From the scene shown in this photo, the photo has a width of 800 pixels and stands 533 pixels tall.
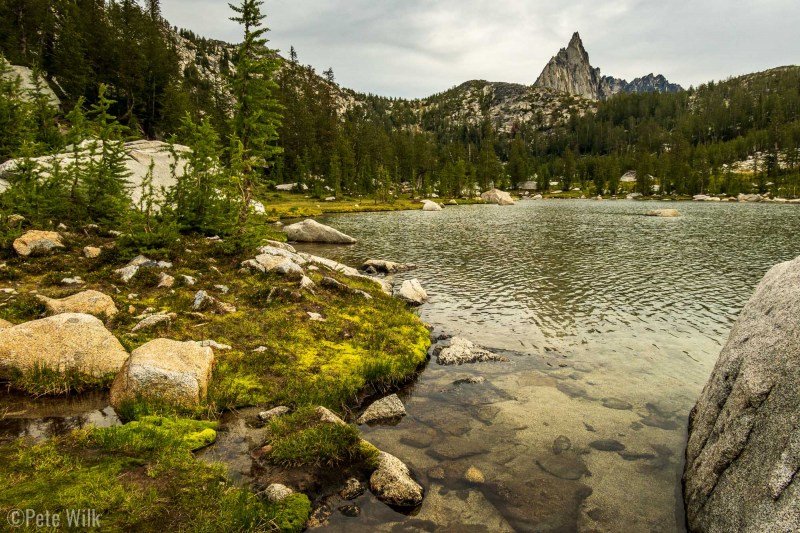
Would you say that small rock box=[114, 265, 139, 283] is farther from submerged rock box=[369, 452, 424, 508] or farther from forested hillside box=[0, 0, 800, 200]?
submerged rock box=[369, 452, 424, 508]

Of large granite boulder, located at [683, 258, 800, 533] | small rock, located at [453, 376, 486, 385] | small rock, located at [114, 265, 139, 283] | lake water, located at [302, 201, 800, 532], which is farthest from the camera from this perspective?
small rock, located at [114, 265, 139, 283]

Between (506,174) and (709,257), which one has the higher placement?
(506,174)

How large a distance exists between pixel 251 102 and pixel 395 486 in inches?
921

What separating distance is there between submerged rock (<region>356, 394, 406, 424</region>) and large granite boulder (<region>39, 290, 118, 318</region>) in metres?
9.33

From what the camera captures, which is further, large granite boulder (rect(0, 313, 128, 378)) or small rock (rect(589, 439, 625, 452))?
small rock (rect(589, 439, 625, 452))

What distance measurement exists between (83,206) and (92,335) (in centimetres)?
1473

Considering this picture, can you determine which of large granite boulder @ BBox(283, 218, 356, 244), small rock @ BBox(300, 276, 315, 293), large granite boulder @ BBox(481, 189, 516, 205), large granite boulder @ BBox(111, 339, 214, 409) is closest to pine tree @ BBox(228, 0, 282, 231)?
small rock @ BBox(300, 276, 315, 293)

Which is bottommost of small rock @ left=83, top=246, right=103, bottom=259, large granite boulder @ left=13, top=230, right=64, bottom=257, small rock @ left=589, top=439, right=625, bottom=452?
small rock @ left=589, top=439, right=625, bottom=452

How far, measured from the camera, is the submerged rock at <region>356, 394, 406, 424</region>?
37.6 feet

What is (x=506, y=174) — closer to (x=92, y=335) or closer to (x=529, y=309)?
(x=529, y=309)

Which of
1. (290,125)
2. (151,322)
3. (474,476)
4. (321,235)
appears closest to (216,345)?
(151,322)

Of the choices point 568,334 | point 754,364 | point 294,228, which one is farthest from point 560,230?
point 754,364

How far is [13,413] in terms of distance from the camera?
29.5 ft

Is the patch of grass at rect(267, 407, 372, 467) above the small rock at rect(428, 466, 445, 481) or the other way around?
above
